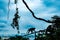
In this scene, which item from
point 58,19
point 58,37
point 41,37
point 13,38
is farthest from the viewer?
point 13,38

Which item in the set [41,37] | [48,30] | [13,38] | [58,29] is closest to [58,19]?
[58,29]

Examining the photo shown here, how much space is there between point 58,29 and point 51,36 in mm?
259

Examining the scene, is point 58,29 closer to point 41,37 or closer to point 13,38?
point 41,37

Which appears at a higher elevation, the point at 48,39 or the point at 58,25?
the point at 58,25

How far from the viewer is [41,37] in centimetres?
387

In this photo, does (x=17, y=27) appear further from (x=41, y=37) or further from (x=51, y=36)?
(x=41, y=37)

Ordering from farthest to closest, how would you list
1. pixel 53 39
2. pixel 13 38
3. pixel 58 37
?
pixel 13 38
pixel 53 39
pixel 58 37

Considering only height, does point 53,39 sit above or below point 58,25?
below

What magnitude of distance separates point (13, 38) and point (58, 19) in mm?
2620

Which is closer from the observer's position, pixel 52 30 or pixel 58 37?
pixel 58 37

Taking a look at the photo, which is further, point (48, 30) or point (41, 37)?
point (41, 37)

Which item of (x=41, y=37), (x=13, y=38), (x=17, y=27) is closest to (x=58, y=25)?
(x=17, y=27)

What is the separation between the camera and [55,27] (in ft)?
10.4

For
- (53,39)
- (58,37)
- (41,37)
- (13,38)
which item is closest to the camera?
(58,37)
